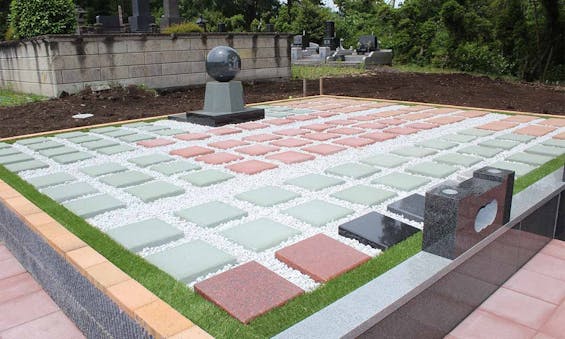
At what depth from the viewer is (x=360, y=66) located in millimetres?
19234

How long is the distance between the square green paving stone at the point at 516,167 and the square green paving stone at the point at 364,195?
54.7 inches

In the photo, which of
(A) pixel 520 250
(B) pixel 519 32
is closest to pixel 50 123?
(A) pixel 520 250

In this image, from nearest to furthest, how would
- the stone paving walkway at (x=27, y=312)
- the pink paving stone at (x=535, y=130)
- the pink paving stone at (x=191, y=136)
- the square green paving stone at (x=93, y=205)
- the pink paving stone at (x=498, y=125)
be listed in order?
1. the stone paving walkway at (x=27, y=312)
2. the square green paving stone at (x=93, y=205)
3. the pink paving stone at (x=535, y=130)
4. the pink paving stone at (x=191, y=136)
5. the pink paving stone at (x=498, y=125)

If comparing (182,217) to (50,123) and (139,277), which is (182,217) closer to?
(139,277)

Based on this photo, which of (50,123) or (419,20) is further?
(419,20)

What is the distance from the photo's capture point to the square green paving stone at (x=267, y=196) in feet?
11.5

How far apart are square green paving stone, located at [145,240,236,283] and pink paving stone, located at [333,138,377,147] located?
9.80 ft

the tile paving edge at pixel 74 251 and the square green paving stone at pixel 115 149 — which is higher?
the tile paving edge at pixel 74 251

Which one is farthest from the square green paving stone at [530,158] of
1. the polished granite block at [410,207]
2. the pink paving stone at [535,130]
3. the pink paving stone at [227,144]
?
the pink paving stone at [227,144]

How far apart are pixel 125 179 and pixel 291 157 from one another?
66.6 inches

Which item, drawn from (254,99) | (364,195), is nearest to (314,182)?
(364,195)

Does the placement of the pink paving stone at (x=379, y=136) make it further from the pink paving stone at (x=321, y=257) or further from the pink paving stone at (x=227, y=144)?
the pink paving stone at (x=321, y=257)

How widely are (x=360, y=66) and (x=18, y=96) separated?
13085mm

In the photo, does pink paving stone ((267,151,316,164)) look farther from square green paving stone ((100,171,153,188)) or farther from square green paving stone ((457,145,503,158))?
square green paving stone ((457,145,503,158))
